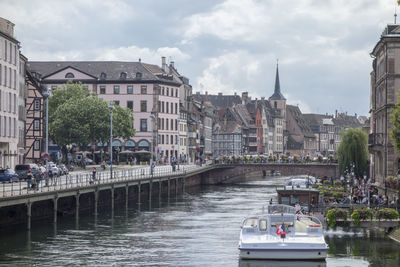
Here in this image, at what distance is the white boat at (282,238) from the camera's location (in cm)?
4356

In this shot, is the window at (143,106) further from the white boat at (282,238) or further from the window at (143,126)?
the white boat at (282,238)

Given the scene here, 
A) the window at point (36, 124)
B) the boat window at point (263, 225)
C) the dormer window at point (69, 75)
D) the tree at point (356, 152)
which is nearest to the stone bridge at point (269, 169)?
the tree at point (356, 152)

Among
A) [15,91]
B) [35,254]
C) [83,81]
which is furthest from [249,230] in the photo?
[83,81]

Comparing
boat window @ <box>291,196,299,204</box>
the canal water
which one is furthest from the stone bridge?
boat window @ <box>291,196,299,204</box>

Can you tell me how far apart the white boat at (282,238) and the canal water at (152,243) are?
46 centimetres

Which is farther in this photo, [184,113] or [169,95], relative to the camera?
[184,113]

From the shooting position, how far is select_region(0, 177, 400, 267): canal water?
151ft

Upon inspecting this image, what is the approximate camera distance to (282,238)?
1763 inches

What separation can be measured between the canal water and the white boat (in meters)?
0.46

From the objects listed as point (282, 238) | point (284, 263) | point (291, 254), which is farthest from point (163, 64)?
point (284, 263)

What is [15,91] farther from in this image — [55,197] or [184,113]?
[184,113]

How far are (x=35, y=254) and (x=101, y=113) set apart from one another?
67.0 metres

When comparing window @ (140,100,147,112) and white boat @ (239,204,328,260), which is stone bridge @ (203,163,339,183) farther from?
white boat @ (239,204,328,260)

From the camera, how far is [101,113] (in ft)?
377
